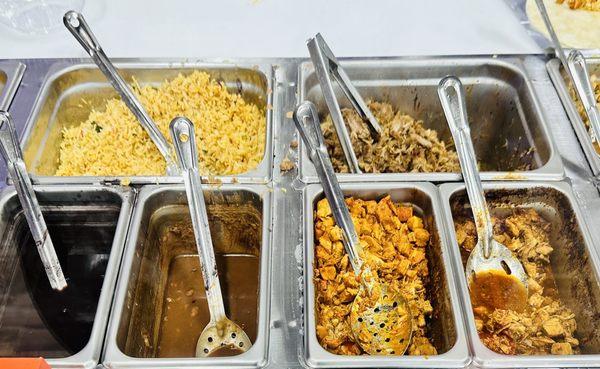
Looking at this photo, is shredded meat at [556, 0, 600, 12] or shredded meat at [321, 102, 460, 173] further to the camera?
shredded meat at [556, 0, 600, 12]

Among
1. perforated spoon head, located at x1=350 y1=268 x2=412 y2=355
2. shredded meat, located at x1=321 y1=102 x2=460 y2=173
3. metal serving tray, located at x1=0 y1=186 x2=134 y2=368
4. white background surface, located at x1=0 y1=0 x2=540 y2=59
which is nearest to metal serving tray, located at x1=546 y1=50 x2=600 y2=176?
white background surface, located at x1=0 y1=0 x2=540 y2=59

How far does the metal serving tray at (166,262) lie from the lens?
108cm

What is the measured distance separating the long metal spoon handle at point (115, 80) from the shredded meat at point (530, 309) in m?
0.85

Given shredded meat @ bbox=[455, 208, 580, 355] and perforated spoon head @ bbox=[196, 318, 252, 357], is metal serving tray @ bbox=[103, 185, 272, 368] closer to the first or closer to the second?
perforated spoon head @ bbox=[196, 318, 252, 357]

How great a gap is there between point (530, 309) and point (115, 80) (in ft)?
4.12

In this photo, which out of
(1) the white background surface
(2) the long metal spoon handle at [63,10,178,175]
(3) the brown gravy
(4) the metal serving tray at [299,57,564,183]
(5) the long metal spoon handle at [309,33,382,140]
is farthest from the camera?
(1) the white background surface

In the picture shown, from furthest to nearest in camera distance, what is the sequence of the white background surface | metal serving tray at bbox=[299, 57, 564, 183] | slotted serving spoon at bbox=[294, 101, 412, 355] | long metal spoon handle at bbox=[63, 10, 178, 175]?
the white background surface → metal serving tray at bbox=[299, 57, 564, 183] → long metal spoon handle at bbox=[63, 10, 178, 175] → slotted serving spoon at bbox=[294, 101, 412, 355]

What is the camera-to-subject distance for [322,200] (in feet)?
4.41

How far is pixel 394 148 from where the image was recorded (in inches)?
61.7

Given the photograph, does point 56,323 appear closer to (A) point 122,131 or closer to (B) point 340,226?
(A) point 122,131

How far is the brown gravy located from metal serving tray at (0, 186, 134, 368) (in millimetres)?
881

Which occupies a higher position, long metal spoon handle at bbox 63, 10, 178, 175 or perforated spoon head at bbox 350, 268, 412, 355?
long metal spoon handle at bbox 63, 10, 178, 175

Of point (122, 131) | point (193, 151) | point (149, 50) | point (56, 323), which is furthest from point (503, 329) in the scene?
point (149, 50)

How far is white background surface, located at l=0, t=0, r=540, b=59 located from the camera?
5.78ft
